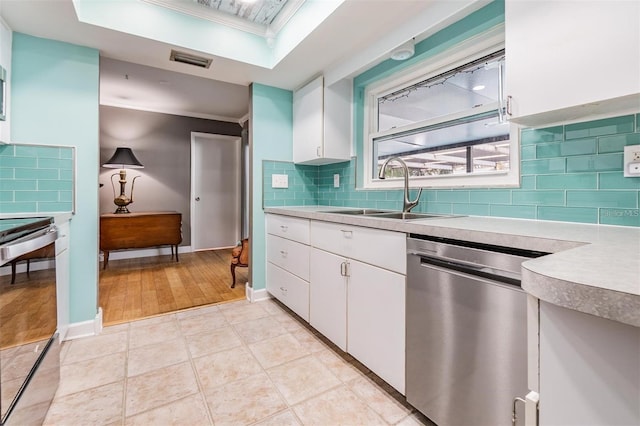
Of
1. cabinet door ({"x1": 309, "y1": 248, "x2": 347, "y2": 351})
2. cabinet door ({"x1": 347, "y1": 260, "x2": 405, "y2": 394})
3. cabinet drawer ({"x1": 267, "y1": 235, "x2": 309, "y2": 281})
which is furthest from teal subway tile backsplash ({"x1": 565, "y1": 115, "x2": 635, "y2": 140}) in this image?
cabinet drawer ({"x1": 267, "y1": 235, "x2": 309, "y2": 281})

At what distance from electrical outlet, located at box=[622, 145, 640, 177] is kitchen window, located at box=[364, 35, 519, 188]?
1.28 ft

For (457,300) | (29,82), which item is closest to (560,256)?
(457,300)

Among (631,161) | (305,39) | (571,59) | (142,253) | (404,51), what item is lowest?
(142,253)

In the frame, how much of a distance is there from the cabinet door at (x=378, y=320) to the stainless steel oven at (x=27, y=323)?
1362 millimetres

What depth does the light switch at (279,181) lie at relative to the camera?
2865 millimetres

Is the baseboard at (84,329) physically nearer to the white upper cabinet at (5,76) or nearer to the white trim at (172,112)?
the white upper cabinet at (5,76)

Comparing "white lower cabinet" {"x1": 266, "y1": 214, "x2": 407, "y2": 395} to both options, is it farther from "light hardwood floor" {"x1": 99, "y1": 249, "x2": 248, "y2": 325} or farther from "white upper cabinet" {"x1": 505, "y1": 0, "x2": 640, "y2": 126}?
"light hardwood floor" {"x1": 99, "y1": 249, "x2": 248, "y2": 325}

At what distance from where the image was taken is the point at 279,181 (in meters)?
2.90

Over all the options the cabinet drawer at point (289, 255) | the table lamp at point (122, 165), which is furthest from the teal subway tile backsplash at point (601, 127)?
the table lamp at point (122, 165)

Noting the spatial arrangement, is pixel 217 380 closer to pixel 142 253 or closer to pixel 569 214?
pixel 569 214

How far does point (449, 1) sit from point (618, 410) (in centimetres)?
182

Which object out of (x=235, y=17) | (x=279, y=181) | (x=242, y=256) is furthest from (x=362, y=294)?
(x=235, y=17)

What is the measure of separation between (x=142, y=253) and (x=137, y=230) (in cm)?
80

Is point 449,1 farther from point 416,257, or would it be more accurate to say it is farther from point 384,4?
point 416,257
